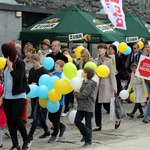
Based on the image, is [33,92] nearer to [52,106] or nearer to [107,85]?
[52,106]

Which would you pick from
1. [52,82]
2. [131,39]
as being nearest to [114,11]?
[131,39]

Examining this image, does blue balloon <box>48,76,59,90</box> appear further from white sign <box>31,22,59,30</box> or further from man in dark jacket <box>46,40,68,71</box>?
white sign <box>31,22,59,30</box>

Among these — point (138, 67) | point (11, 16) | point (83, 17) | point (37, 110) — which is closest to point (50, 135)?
point (37, 110)

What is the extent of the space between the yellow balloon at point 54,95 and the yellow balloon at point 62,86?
4.8 inches

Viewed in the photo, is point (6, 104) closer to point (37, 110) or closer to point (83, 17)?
point (37, 110)

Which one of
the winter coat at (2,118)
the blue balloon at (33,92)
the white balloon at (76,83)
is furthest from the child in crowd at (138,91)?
the winter coat at (2,118)

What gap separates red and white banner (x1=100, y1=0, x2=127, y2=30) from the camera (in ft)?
50.4

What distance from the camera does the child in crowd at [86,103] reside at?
9242 mm

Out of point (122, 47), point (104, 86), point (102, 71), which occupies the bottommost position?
point (104, 86)

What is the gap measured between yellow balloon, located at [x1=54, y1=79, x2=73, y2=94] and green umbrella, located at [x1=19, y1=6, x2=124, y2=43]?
6295 millimetres

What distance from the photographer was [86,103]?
9375 mm

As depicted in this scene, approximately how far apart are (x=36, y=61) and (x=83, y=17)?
650cm

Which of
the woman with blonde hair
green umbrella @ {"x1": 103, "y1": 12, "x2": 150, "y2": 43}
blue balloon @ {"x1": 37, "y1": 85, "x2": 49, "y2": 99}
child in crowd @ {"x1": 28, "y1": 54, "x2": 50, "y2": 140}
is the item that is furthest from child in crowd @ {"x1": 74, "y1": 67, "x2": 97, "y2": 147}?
green umbrella @ {"x1": 103, "y1": 12, "x2": 150, "y2": 43}

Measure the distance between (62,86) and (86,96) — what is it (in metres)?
0.45
